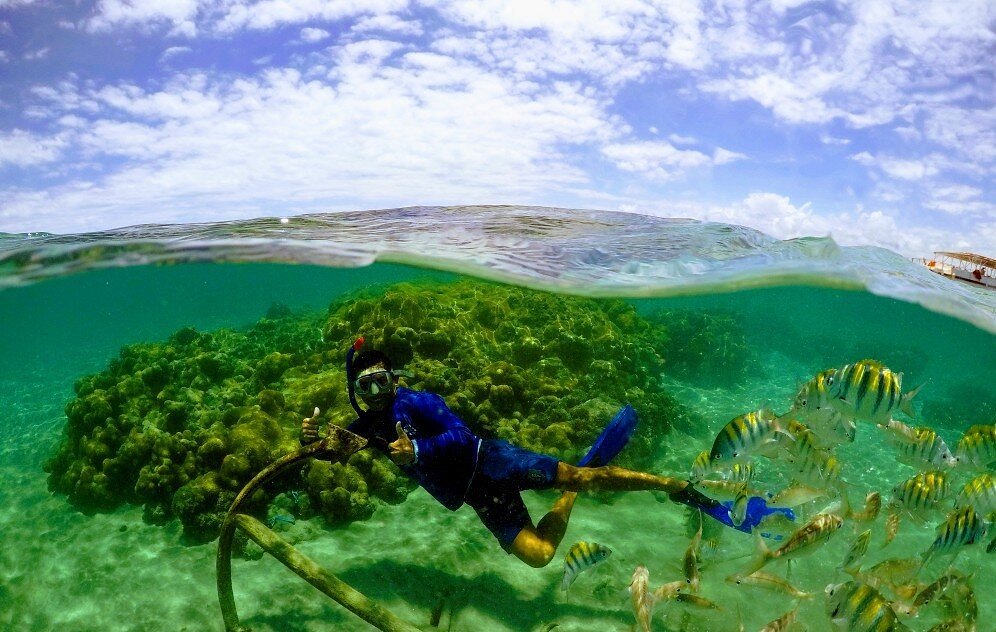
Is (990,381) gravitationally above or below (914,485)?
below

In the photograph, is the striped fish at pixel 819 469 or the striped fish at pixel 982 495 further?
the striped fish at pixel 819 469

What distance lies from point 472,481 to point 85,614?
14.6ft

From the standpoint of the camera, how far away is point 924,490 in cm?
426

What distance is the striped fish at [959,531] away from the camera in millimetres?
3785

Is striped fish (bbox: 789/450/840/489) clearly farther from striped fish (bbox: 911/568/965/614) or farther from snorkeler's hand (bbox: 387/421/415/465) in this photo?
snorkeler's hand (bbox: 387/421/415/465)

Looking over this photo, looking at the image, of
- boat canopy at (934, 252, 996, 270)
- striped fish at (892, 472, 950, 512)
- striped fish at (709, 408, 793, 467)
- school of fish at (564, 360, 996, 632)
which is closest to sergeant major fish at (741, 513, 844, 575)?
school of fish at (564, 360, 996, 632)

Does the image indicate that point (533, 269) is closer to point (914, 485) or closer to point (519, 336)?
point (519, 336)

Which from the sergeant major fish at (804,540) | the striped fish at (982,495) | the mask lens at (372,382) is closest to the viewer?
the sergeant major fish at (804,540)

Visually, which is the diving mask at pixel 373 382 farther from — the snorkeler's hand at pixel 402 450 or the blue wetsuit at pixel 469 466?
the snorkeler's hand at pixel 402 450

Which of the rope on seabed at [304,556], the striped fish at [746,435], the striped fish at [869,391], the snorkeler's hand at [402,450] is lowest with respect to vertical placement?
the rope on seabed at [304,556]

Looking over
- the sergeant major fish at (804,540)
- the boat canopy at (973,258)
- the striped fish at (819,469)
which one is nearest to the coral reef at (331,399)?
the striped fish at (819,469)

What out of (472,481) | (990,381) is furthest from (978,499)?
(990,381)

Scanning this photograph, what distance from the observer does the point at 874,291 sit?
1550 cm

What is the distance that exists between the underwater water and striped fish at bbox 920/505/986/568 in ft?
1.18
